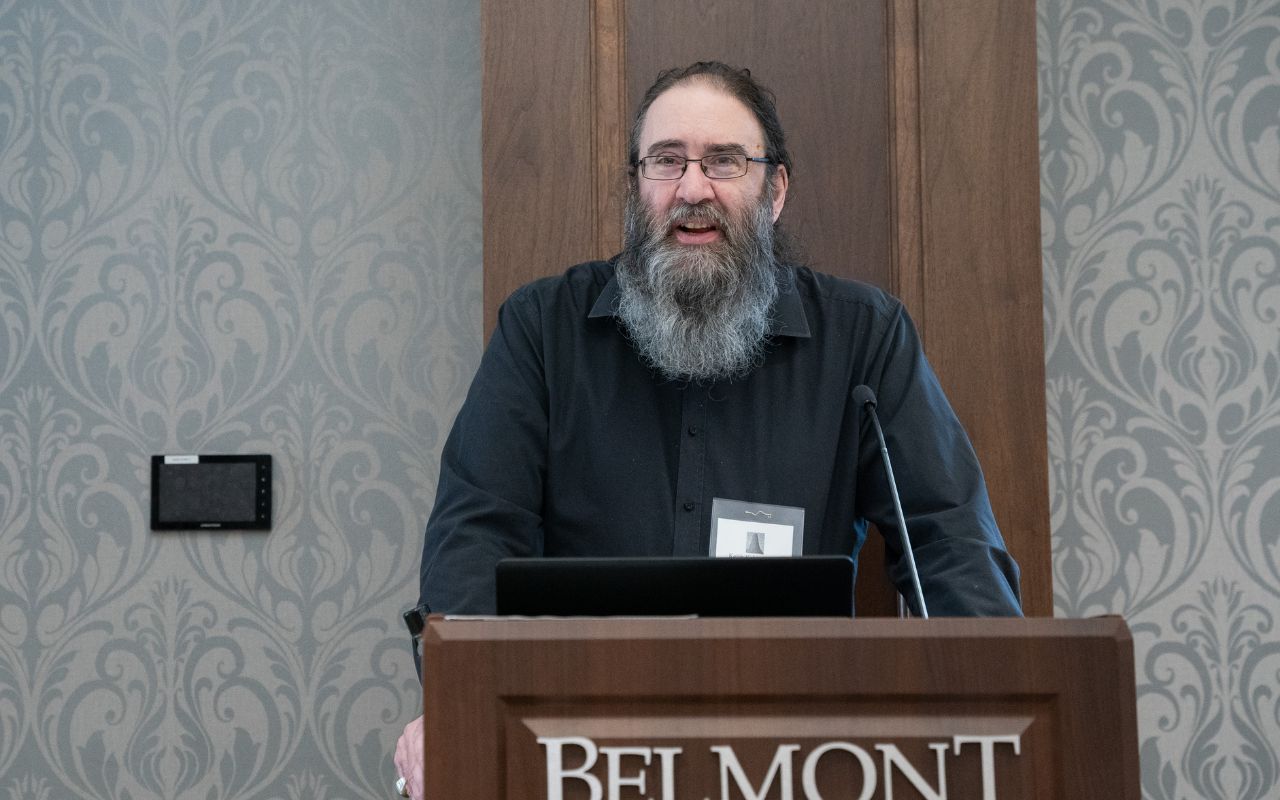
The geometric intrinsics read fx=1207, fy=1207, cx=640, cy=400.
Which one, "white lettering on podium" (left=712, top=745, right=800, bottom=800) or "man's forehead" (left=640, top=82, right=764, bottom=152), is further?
"man's forehead" (left=640, top=82, right=764, bottom=152)

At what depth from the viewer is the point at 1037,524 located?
2.07m

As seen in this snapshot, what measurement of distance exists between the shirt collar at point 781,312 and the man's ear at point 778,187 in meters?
0.16

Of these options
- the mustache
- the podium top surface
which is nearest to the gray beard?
the mustache

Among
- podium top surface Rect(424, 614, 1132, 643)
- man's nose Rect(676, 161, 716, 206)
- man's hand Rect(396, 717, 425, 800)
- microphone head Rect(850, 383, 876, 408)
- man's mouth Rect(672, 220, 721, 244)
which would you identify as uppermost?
man's nose Rect(676, 161, 716, 206)

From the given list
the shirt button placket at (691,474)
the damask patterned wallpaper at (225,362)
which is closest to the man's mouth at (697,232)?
the shirt button placket at (691,474)

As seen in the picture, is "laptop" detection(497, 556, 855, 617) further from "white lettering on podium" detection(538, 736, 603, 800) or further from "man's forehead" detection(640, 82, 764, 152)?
"man's forehead" detection(640, 82, 764, 152)

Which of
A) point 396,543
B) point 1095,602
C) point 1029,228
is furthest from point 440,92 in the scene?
point 1095,602

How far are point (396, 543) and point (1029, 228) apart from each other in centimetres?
128

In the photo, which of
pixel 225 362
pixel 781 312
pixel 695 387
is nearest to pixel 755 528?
pixel 695 387

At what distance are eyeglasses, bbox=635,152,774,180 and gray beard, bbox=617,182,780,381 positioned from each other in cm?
6

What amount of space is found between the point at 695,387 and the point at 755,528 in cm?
25

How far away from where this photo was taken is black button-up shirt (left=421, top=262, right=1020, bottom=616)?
69.3 inches

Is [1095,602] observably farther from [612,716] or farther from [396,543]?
[612,716]

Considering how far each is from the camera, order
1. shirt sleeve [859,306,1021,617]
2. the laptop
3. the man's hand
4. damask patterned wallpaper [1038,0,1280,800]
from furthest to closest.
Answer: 1. damask patterned wallpaper [1038,0,1280,800]
2. shirt sleeve [859,306,1021,617]
3. the man's hand
4. the laptop
